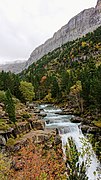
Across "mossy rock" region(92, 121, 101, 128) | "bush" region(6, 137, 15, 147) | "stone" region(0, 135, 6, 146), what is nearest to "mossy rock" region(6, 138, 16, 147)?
"bush" region(6, 137, 15, 147)

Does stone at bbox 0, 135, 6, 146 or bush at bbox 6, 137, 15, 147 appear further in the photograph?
bush at bbox 6, 137, 15, 147

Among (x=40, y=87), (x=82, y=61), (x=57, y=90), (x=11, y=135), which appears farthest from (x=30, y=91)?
(x=82, y=61)

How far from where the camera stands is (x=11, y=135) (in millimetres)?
47000

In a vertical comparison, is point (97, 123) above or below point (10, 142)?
above

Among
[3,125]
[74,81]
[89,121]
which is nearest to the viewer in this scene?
[3,125]

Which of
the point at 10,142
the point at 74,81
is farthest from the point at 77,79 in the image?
the point at 10,142

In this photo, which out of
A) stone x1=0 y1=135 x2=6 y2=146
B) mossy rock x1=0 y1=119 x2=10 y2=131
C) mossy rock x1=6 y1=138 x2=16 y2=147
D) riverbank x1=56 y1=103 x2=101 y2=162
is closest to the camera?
stone x1=0 y1=135 x2=6 y2=146

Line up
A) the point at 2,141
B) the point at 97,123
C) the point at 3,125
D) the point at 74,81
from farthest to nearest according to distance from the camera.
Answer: the point at 74,81, the point at 97,123, the point at 3,125, the point at 2,141

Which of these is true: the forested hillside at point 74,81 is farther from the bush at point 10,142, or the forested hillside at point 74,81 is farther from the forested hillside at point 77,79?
the bush at point 10,142

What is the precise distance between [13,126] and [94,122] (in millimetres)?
22160

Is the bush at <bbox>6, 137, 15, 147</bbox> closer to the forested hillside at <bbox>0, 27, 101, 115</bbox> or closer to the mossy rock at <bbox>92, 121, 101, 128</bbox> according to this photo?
the mossy rock at <bbox>92, 121, 101, 128</bbox>

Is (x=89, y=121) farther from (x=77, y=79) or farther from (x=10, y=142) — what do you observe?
(x=77, y=79)

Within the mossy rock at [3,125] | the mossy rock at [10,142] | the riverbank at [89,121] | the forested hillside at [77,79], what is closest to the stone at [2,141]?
the mossy rock at [10,142]

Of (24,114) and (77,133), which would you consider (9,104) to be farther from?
(77,133)
